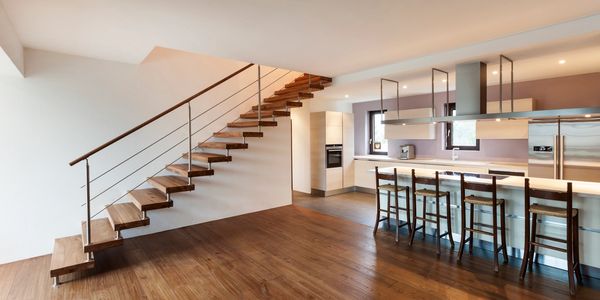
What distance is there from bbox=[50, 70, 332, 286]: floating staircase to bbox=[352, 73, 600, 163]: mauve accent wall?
264 centimetres

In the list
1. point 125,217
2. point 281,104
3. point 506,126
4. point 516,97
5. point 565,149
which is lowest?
point 125,217

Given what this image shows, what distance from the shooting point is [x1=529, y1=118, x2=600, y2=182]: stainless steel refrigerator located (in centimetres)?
411

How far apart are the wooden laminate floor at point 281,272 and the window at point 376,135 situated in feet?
11.8

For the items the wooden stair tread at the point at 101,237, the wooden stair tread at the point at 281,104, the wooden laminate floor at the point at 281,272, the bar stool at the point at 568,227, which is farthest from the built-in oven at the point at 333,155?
the wooden stair tread at the point at 101,237

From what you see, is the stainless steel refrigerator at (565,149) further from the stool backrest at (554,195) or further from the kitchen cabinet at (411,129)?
the stool backrest at (554,195)

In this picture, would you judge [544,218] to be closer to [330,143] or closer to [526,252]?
[526,252]

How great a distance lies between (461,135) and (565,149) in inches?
75.5

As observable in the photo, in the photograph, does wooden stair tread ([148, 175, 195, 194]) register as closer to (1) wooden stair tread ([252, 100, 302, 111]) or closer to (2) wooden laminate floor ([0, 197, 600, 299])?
(2) wooden laminate floor ([0, 197, 600, 299])

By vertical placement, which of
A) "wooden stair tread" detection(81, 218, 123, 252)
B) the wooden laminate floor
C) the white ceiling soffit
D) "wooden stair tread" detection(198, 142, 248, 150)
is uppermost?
the white ceiling soffit

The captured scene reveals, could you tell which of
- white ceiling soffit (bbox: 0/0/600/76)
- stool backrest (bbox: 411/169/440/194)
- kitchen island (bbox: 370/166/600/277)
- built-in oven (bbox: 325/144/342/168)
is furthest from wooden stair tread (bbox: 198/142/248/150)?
built-in oven (bbox: 325/144/342/168)

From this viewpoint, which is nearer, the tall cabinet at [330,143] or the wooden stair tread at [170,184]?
the wooden stair tread at [170,184]

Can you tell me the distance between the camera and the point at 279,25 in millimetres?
2836

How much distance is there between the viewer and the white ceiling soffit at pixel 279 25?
244cm

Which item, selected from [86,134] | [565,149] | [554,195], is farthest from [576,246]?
[86,134]
